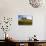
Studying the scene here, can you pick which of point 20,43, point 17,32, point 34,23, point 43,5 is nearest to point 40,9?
point 43,5

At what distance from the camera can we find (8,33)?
4379 millimetres

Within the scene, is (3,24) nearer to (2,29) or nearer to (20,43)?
(2,29)

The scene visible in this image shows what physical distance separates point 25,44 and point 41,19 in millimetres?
1104

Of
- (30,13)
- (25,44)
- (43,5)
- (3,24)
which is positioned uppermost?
(43,5)

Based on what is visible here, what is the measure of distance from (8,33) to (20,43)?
66 cm

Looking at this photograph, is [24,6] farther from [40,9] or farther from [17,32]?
[17,32]

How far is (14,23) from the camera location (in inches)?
174

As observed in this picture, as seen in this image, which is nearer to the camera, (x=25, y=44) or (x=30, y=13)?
(x=25, y=44)

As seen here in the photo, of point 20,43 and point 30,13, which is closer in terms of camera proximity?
point 20,43

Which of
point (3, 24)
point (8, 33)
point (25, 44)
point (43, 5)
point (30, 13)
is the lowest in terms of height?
point (25, 44)

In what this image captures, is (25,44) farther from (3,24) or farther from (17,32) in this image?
(3,24)

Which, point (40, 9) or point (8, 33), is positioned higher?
point (40, 9)

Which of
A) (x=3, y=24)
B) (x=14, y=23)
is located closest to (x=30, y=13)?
(x=14, y=23)

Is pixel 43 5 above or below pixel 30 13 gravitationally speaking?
above
